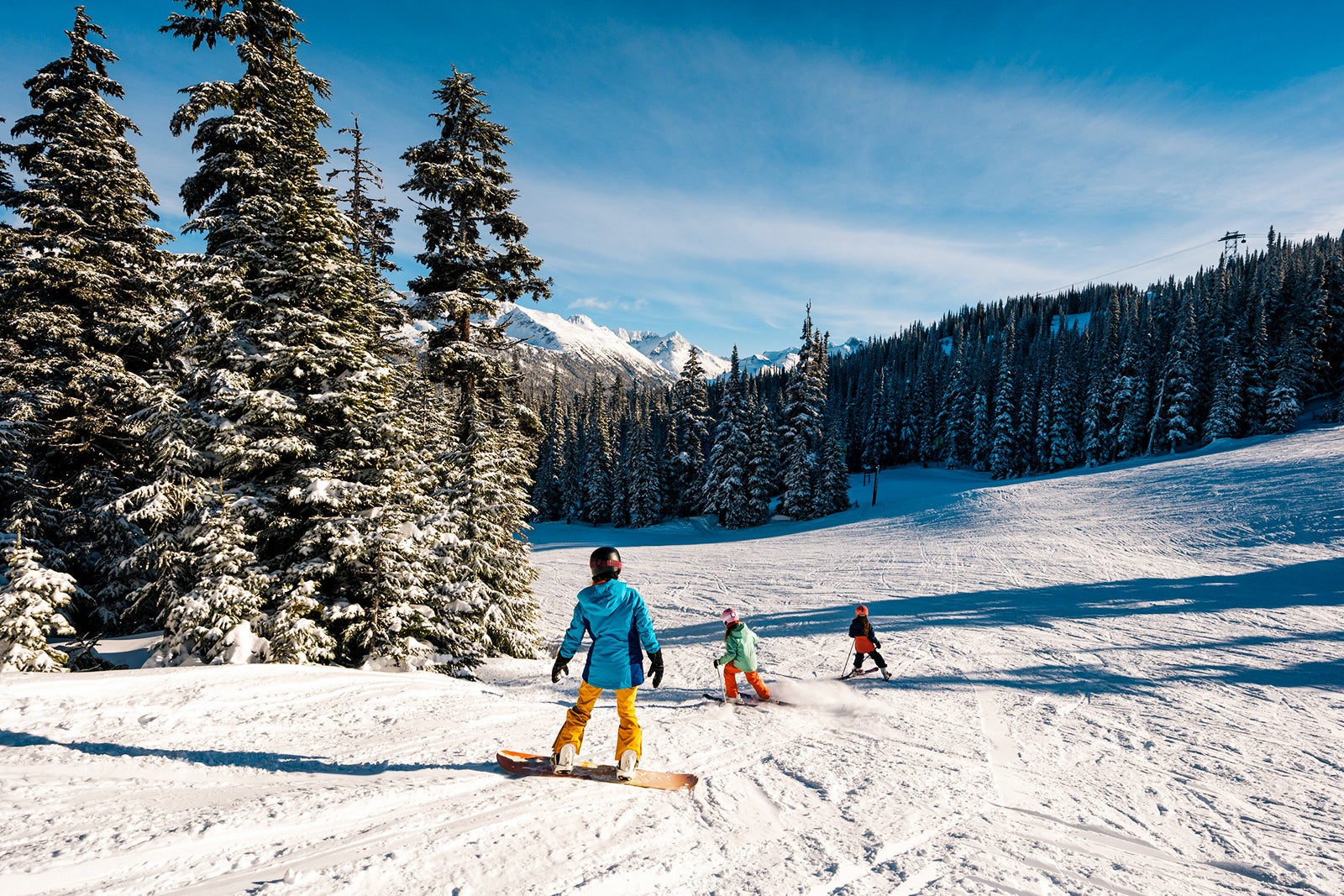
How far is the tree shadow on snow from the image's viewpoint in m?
5.18

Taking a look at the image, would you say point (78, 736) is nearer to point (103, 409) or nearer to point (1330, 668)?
point (103, 409)

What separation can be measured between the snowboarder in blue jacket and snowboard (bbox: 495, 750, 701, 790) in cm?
16

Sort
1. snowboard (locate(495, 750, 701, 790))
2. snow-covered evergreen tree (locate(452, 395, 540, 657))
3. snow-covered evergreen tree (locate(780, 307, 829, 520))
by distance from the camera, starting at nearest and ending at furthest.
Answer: snowboard (locate(495, 750, 701, 790)) < snow-covered evergreen tree (locate(452, 395, 540, 657)) < snow-covered evergreen tree (locate(780, 307, 829, 520))

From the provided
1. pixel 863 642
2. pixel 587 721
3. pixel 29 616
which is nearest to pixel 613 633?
pixel 587 721

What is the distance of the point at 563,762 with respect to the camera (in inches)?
201

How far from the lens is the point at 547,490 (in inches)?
2751

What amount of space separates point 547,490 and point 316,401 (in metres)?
60.9

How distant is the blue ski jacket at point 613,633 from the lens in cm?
527

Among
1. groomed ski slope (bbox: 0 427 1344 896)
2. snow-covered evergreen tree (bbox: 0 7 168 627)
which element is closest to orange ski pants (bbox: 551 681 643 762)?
groomed ski slope (bbox: 0 427 1344 896)


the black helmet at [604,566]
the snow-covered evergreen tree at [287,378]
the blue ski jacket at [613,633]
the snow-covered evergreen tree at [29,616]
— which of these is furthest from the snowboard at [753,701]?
the snow-covered evergreen tree at [29,616]

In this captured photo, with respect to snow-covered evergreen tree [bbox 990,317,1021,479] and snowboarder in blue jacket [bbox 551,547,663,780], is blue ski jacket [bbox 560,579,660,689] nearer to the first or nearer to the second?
snowboarder in blue jacket [bbox 551,547,663,780]

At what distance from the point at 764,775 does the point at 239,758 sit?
516 cm

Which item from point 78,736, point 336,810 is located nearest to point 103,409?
point 78,736

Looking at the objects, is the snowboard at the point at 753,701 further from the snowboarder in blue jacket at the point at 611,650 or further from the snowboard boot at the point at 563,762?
the snowboard boot at the point at 563,762
